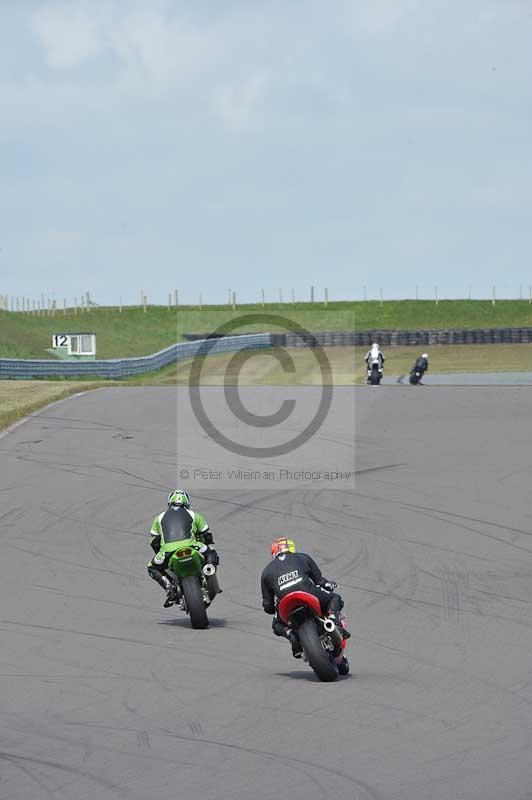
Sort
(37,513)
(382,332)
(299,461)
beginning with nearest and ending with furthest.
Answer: (37,513)
(299,461)
(382,332)

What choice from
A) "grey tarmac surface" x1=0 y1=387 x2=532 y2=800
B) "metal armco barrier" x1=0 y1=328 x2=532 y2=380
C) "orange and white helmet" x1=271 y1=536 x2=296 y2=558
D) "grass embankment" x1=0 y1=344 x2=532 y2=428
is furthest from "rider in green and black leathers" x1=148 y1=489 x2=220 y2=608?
"metal armco barrier" x1=0 y1=328 x2=532 y2=380

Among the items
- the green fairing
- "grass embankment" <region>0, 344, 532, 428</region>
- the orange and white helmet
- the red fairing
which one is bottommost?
"grass embankment" <region>0, 344, 532, 428</region>

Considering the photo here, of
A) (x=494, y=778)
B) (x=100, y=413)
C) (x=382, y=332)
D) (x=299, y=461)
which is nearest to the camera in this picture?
(x=494, y=778)

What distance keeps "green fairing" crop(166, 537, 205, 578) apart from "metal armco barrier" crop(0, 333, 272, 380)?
32.8 m

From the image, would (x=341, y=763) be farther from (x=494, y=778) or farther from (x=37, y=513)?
(x=37, y=513)

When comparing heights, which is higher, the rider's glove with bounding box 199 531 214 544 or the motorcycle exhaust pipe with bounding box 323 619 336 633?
the rider's glove with bounding box 199 531 214 544

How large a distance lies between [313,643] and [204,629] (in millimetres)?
2542

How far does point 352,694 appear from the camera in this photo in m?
9.27

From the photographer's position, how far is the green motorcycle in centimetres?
1216

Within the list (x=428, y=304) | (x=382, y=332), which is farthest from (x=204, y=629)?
(x=428, y=304)

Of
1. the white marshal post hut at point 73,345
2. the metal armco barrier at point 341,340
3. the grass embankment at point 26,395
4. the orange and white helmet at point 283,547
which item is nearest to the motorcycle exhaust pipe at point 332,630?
the orange and white helmet at point 283,547

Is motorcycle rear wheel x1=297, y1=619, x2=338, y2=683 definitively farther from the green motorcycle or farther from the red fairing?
the green motorcycle

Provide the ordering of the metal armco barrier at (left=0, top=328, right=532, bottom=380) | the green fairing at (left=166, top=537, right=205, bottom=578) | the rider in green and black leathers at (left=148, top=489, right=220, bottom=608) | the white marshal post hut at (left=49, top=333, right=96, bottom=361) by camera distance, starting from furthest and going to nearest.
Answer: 1. the metal armco barrier at (left=0, top=328, right=532, bottom=380)
2. the white marshal post hut at (left=49, top=333, right=96, bottom=361)
3. the rider in green and black leathers at (left=148, top=489, right=220, bottom=608)
4. the green fairing at (left=166, top=537, right=205, bottom=578)

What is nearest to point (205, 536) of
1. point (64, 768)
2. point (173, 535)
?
point (173, 535)
